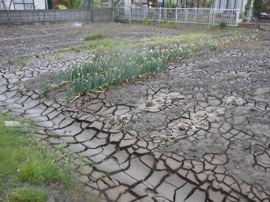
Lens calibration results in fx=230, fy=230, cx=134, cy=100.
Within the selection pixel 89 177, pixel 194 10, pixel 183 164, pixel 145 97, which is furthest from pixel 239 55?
pixel 194 10

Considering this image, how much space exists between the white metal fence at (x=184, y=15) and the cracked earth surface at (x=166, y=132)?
34.7ft

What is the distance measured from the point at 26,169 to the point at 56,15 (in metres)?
18.1

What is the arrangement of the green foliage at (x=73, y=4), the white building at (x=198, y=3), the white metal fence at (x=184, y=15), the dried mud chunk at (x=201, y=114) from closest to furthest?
the dried mud chunk at (x=201, y=114)
the white metal fence at (x=184, y=15)
the white building at (x=198, y=3)
the green foliage at (x=73, y=4)

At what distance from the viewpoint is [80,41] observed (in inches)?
431

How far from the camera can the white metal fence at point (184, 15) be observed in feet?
49.8

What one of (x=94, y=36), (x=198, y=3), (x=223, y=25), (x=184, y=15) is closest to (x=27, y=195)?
(x=94, y=36)

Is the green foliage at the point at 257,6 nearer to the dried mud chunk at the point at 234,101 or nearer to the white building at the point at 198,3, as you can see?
the white building at the point at 198,3

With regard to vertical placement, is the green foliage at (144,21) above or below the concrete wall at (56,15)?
below

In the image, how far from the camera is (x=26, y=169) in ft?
8.32

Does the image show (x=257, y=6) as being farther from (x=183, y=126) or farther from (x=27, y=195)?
(x=27, y=195)

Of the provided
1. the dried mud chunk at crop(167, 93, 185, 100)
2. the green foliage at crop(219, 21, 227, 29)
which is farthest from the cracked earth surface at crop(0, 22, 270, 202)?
the green foliage at crop(219, 21, 227, 29)

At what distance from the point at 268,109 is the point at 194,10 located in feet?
47.6

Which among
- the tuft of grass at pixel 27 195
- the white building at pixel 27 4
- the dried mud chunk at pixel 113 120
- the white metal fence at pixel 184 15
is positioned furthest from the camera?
the white building at pixel 27 4

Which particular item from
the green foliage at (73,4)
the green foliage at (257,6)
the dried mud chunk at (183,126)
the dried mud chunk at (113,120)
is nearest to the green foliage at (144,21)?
the green foliage at (73,4)
